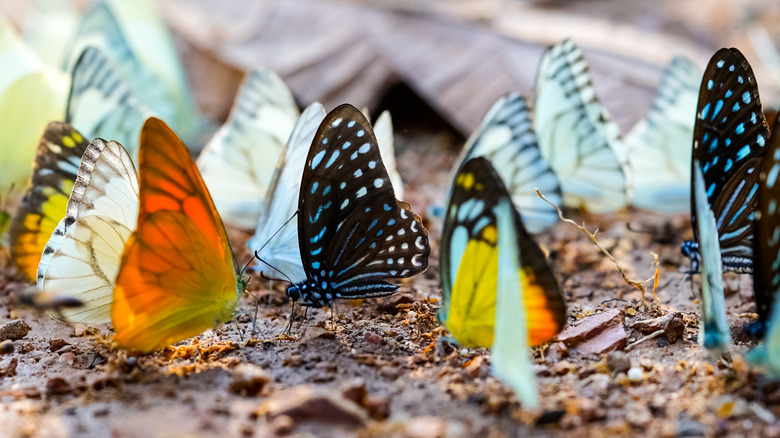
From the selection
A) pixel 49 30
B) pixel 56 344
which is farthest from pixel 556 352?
pixel 49 30

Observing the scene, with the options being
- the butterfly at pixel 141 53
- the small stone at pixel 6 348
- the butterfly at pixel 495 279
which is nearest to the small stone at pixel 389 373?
the butterfly at pixel 495 279

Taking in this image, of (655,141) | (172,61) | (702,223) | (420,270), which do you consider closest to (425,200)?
(655,141)

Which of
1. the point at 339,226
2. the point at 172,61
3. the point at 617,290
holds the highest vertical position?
the point at 172,61

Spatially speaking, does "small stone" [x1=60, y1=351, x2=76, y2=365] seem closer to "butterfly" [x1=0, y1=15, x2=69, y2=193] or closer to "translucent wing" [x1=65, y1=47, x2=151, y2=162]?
"translucent wing" [x1=65, y1=47, x2=151, y2=162]

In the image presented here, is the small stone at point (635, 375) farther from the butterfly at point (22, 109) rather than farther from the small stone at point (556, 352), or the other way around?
the butterfly at point (22, 109)

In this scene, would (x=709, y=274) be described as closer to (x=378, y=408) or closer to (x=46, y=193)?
(x=378, y=408)

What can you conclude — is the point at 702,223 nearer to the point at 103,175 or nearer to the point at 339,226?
the point at 339,226

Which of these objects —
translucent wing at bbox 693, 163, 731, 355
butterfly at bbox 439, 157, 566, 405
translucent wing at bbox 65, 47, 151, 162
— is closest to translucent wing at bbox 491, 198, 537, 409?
butterfly at bbox 439, 157, 566, 405
